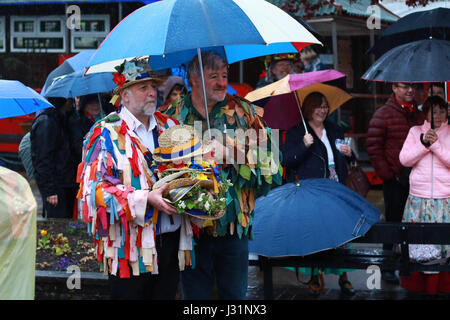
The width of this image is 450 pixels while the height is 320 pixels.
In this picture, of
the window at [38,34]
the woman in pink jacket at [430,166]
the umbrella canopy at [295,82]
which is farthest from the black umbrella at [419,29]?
the window at [38,34]

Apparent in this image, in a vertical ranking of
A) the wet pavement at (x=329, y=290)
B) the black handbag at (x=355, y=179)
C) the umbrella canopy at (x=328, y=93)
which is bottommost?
the wet pavement at (x=329, y=290)

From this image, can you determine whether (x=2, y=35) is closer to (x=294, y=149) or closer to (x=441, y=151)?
(x=294, y=149)

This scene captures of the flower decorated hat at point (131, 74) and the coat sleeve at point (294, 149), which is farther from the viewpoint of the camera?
the coat sleeve at point (294, 149)

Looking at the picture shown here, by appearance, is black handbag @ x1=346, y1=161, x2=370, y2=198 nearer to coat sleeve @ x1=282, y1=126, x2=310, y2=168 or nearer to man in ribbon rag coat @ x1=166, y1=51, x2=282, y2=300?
coat sleeve @ x1=282, y1=126, x2=310, y2=168

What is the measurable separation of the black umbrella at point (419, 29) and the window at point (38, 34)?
28.1 feet

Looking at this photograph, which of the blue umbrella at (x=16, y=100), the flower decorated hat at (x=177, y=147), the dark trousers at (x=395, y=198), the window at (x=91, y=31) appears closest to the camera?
the flower decorated hat at (x=177, y=147)

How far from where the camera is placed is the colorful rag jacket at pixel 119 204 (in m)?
3.37

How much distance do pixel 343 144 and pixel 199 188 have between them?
8.88ft

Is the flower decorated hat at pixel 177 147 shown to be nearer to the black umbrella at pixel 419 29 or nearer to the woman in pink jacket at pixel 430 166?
the woman in pink jacket at pixel 430 166

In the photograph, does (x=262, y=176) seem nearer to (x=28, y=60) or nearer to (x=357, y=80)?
(x=357, y=80)

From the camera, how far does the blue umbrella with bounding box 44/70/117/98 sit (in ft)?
19.2

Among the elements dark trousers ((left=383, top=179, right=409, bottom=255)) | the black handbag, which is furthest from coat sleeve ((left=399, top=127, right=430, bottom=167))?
dark trousers ((left=383, top=179, right=409, bottom=255))

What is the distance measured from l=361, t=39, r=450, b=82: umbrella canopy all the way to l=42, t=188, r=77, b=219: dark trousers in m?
3.26

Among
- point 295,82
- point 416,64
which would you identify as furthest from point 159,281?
point 416,64
